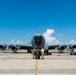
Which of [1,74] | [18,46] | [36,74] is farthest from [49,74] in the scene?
[18,46]

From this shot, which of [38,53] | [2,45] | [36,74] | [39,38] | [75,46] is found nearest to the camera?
[36,74]

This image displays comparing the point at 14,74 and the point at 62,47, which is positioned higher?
the point at 62,47

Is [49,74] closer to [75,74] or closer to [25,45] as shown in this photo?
[75,74]

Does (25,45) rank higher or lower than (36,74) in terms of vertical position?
higher

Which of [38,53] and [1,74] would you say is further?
[38,53]

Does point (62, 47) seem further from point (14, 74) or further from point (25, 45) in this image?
point (14, 74)

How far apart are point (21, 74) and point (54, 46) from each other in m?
45.4

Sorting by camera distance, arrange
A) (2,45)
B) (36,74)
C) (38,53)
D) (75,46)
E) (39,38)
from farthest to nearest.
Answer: (2,45) < (75,46) < (39,38) < (38,53) < (36,74)

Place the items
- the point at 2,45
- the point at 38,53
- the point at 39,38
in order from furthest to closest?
the point at 2,45, the point at 39,38, the point at 38,53

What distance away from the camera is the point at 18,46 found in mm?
59781

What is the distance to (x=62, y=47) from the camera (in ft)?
187

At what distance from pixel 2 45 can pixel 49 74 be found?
4536 centimetres

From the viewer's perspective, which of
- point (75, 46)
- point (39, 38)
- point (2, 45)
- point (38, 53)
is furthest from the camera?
point (2, 45)

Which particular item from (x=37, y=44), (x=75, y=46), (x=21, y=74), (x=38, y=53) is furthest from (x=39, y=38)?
(x=21, y=74)
